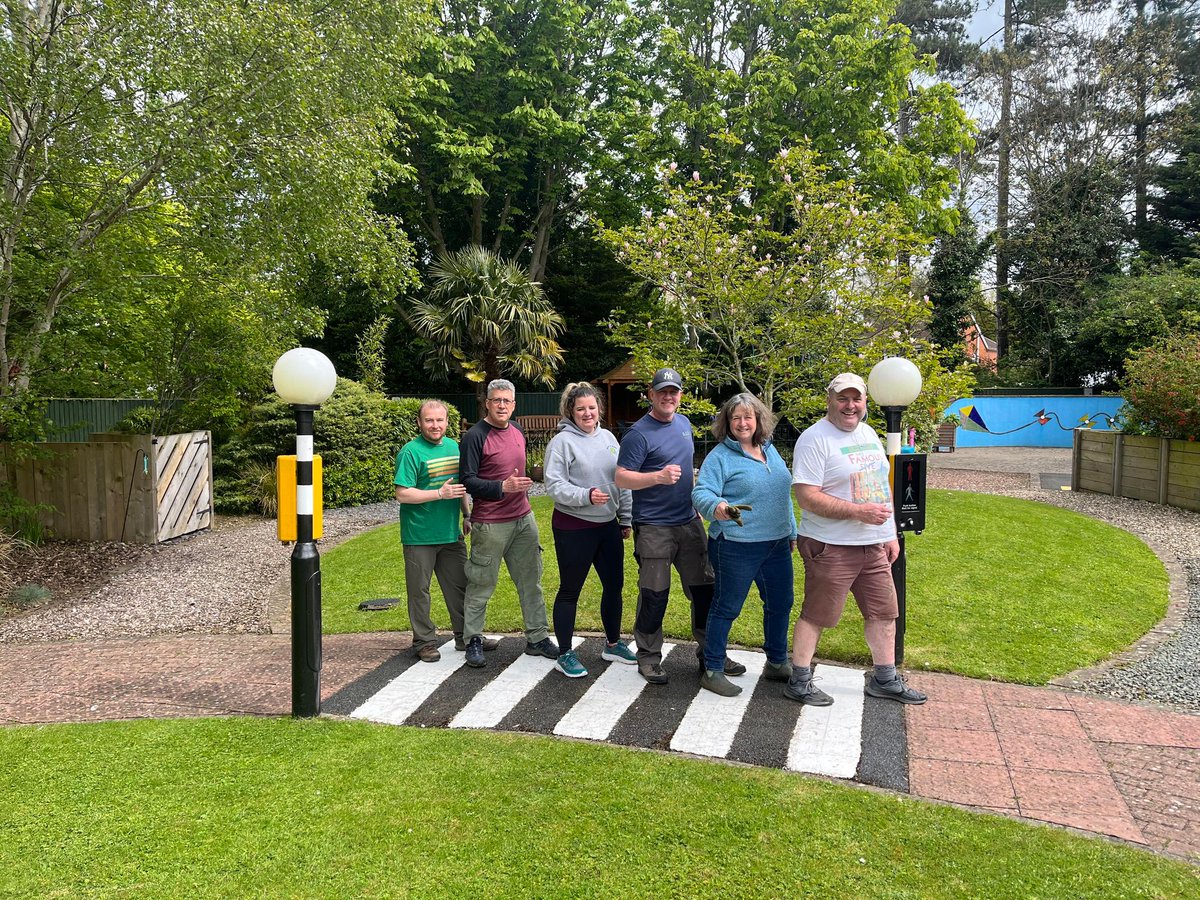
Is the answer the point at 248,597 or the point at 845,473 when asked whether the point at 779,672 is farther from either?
the point at 248,597

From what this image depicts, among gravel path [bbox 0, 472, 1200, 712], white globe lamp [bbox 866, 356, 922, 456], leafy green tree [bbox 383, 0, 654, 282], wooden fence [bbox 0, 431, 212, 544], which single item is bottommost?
gravel path [bbox 0, 472, 1200, 712]

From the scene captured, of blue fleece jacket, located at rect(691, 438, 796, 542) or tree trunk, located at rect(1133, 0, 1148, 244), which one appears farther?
tree trunk, located at rect(1133, 0, 1148, 244)

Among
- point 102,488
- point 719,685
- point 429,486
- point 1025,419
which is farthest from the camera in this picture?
point 1025,419

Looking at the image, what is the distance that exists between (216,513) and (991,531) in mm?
11140

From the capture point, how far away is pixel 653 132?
18.4 metres

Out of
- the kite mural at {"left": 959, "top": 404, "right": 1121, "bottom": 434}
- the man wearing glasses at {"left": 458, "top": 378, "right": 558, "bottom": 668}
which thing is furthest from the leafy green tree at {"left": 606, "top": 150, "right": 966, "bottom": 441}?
the kite mural at {"left": 959, "top": 404, "right": 1121, "bottom": 434}

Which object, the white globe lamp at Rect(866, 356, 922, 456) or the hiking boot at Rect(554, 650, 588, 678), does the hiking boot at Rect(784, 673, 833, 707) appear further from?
the white globe lamp at Rect(866, 356, 922, 456)

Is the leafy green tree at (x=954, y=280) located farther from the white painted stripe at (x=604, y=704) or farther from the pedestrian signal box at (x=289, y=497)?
the pedestrian signal box at (x=289, y=497)

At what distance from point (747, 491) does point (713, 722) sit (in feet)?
4.04

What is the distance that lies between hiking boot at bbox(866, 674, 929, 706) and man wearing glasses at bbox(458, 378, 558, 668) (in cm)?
200

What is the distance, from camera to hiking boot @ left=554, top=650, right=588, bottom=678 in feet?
15.1

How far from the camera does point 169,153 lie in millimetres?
7258

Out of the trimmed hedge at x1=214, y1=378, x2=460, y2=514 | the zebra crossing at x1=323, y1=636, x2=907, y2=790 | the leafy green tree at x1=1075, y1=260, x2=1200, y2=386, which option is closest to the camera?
the zebra crossing at x1=323, y1=636, x2=907, y2=790

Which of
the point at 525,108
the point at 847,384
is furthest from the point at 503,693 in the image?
the point at 525,108
